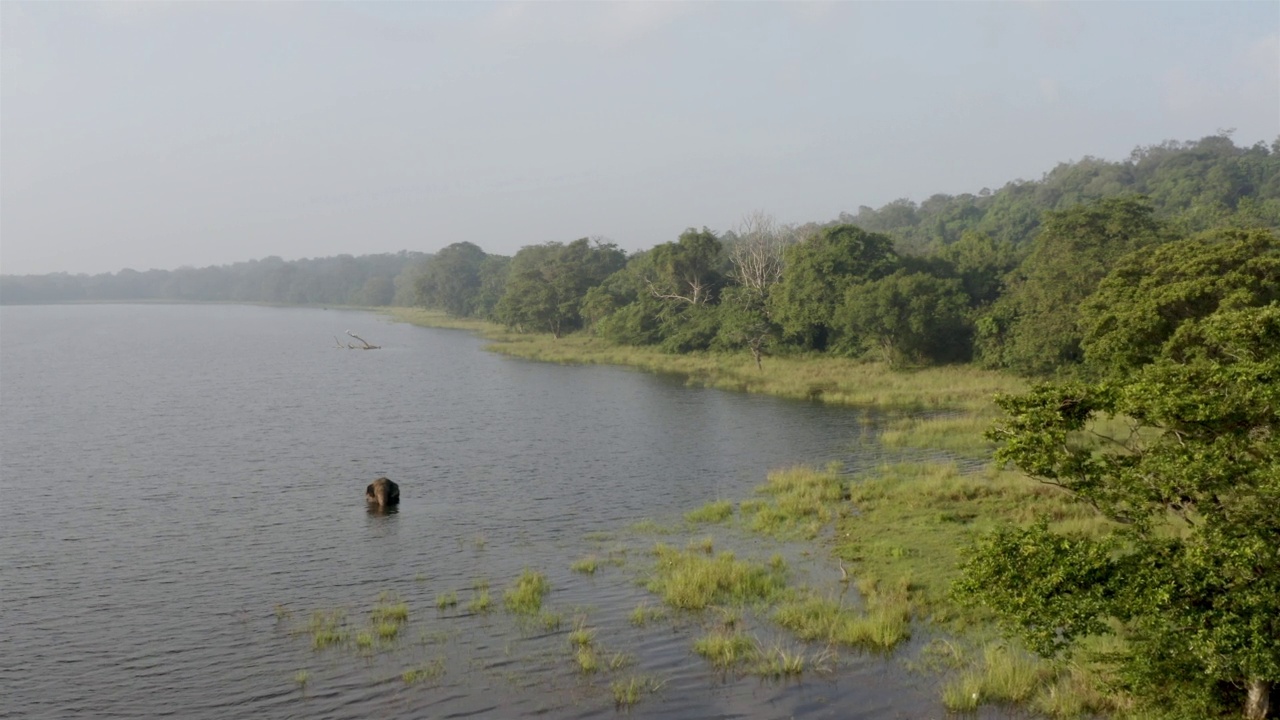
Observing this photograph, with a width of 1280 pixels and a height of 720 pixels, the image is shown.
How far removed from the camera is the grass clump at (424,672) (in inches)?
663

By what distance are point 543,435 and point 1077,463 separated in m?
32.2

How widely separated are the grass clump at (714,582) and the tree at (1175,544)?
324 inches

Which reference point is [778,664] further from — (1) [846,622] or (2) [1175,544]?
(2) [1175,544]

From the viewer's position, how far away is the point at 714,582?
21.2m

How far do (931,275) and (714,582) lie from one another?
48.5m

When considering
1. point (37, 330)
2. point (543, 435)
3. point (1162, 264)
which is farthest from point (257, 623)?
point (37, 330)

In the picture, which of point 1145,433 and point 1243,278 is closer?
point 1243,278

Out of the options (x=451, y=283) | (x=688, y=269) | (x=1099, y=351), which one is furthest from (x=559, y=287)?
(x=1099, y=351)

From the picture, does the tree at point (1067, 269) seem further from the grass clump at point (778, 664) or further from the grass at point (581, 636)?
the grass at point (581, 636)

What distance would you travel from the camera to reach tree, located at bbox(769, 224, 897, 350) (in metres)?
65.6

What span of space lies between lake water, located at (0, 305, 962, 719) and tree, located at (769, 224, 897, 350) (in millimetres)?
13075

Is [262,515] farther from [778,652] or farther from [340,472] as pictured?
[778,652]

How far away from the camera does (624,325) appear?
83.4 m

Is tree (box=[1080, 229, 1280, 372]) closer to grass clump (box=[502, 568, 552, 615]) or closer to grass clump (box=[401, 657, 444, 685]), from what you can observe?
grass clump (box=[502, 568, 552, 615])
